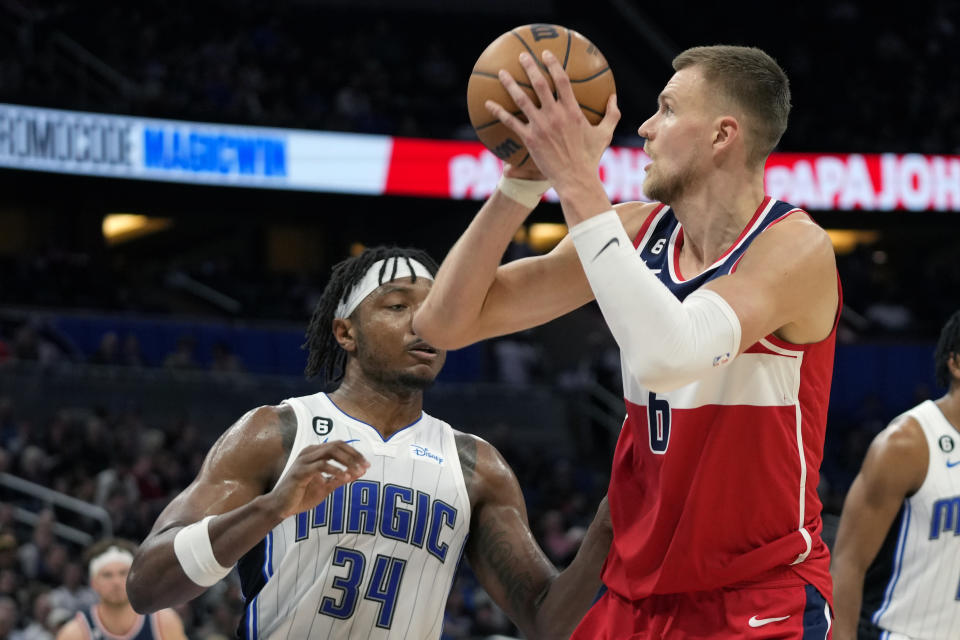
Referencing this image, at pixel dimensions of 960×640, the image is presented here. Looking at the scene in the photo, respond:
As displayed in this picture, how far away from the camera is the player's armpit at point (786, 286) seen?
262 cm

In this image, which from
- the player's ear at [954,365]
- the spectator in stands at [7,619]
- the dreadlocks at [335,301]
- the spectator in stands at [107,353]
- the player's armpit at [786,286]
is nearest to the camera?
the player's armpit at [786,286]

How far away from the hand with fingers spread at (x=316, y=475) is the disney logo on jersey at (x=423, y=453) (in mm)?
890

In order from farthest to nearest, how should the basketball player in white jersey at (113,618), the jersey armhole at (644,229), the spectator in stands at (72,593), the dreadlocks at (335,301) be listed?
the spectator in stands at (72,593) < the basketball player in white jersey at (113,618) < the dreadlocks at (335,301) < the jersey armhole at (644,229)

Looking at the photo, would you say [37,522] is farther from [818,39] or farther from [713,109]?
[818,39]

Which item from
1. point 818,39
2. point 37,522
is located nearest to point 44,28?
point 37,522

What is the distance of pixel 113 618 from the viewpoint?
6363mm

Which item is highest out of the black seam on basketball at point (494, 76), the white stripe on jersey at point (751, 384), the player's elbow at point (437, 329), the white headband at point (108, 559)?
the black seam on basketball at point (494, 76)

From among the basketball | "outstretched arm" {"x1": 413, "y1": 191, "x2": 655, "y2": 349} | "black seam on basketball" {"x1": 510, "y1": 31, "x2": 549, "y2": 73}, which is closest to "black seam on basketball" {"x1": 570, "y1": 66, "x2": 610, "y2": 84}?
the basketball

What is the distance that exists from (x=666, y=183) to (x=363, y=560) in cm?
178

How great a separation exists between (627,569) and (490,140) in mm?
1052

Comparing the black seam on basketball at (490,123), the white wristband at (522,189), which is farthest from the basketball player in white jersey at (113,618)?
the black seam on basketball at (490,123)

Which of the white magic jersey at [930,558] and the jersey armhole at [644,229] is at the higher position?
the jersey armhole at [644,229]

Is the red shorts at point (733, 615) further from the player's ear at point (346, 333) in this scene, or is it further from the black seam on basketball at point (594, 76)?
the player's ear at point (346, 333)

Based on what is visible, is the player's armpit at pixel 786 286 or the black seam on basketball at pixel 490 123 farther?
the black seam on basketball at pixel 490 123
